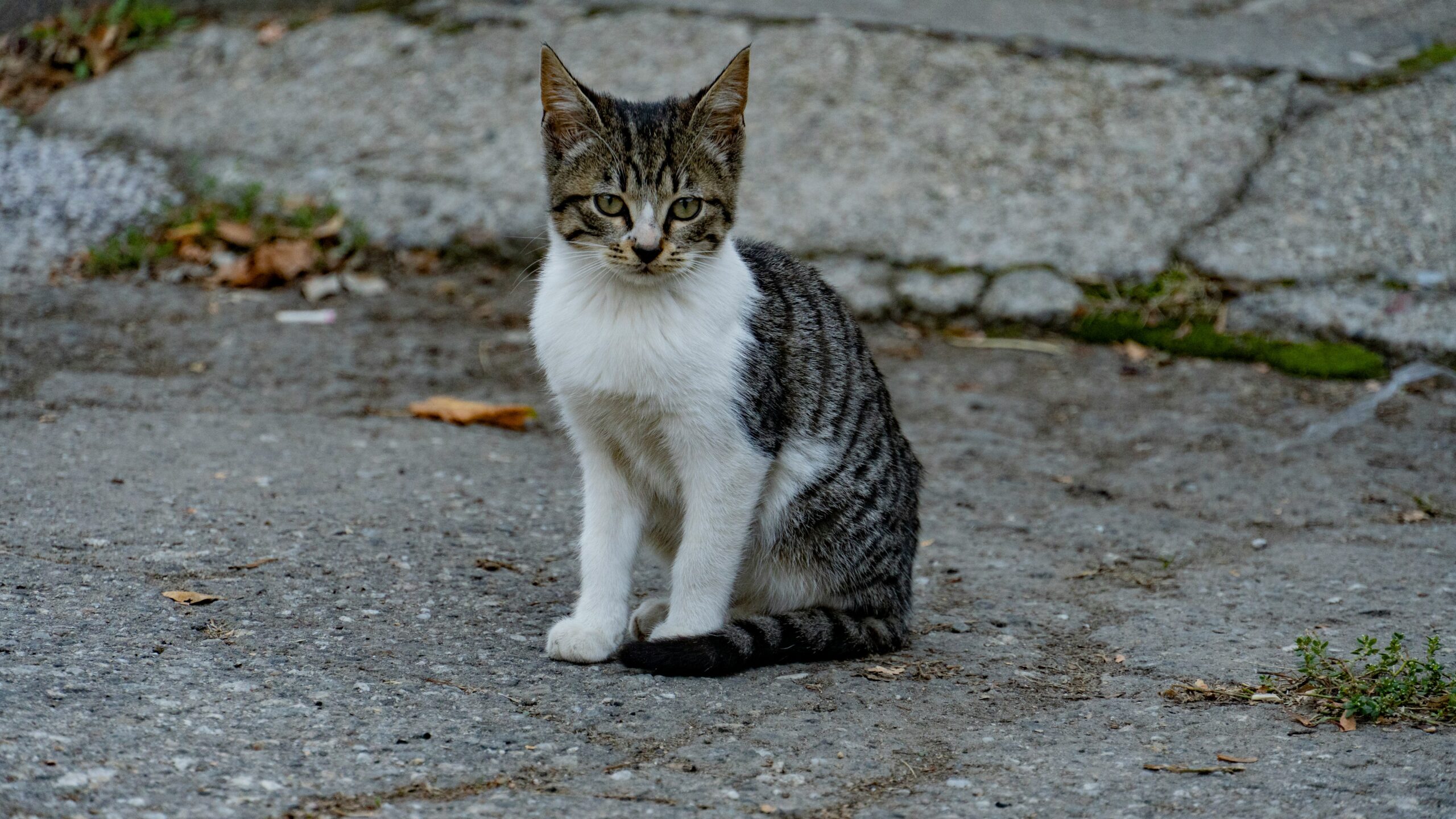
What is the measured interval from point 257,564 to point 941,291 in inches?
141

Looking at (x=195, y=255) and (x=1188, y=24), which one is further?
(x=1188, y=24)

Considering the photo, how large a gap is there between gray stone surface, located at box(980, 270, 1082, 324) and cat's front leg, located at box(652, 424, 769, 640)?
10.2 ft

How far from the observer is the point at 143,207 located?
6664 millimetres

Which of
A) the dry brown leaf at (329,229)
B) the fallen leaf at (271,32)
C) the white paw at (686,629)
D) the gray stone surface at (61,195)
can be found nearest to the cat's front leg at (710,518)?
the white paw at (686,629)

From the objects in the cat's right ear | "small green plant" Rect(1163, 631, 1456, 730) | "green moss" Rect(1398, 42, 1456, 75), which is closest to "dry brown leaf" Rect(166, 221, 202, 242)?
the cat's right ear

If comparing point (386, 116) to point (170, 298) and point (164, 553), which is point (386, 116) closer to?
point (170, 298)

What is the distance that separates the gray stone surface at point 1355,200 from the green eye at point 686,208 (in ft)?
11.5

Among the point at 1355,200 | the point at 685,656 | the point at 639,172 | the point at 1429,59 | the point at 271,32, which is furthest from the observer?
the point at 271,32

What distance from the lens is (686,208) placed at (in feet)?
10.7

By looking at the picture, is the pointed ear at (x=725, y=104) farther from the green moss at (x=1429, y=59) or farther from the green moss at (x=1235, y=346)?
the green moss at (x=1429, y=59)

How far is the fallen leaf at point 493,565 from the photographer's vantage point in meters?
3.79

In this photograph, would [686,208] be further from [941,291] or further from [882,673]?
[941,291]

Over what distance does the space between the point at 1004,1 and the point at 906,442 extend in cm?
462

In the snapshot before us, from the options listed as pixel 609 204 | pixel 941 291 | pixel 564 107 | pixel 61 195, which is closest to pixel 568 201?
pixel 609 204
